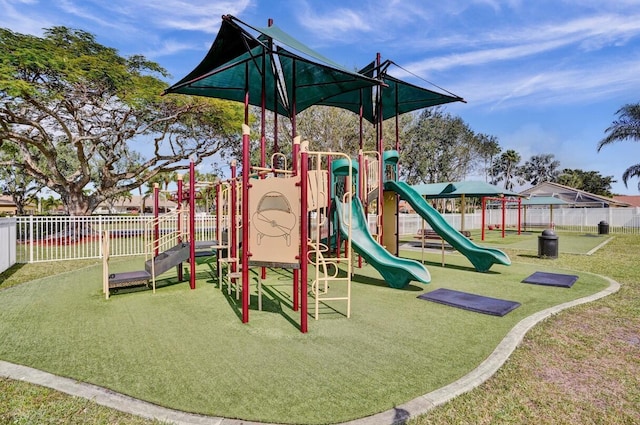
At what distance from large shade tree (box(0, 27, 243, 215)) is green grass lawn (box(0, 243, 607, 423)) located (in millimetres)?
12355

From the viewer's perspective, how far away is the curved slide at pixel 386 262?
6969mm

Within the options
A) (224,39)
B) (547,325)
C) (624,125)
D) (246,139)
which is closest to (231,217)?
(246,139)

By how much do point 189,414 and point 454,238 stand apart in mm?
8609

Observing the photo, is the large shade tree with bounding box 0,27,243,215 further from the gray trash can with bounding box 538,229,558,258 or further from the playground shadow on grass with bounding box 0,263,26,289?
the gray trash can with bounding box 538,229,558,258

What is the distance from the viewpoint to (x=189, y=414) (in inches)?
108

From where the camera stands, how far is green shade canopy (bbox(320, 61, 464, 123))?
34.9 feet

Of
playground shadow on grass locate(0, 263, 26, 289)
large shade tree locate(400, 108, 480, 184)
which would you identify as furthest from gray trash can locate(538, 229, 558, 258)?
large shade tree locate(400, 108, 480, 184)

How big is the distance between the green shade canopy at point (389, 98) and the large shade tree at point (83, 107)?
1097 centimetres

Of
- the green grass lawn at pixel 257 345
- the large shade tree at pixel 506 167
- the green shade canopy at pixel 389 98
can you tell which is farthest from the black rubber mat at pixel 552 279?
the large shade tree at pixel 506 167

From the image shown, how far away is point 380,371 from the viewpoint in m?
3.53

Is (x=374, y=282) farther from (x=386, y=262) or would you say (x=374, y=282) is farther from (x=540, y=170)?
(x=540, y=170)

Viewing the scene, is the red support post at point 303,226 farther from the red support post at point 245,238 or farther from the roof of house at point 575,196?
the roof of house at point 575,196

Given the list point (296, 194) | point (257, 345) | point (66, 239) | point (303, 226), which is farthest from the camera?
point (66, 239)

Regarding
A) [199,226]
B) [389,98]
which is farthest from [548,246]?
[199,226]
